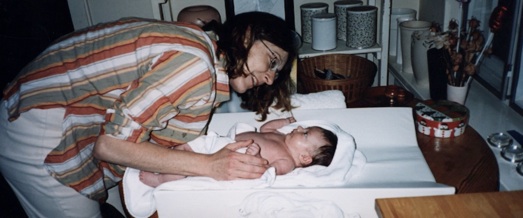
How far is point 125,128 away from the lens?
898 mm

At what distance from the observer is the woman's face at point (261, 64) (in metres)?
1.05

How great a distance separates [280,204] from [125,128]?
1.44 feet

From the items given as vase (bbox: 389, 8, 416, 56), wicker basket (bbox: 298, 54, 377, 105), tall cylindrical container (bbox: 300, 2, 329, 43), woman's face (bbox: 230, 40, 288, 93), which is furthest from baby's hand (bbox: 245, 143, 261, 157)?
vase (bbox: 389, 8, 416, 56)

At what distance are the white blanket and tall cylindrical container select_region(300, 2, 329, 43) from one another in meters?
1.04

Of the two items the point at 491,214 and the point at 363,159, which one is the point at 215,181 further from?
the point at 491,214

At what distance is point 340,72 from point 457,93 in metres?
0.72

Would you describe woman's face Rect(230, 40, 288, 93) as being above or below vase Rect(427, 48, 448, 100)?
above

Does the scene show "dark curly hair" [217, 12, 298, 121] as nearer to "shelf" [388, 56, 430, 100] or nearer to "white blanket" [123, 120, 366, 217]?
"white blanket" [123, 120, 366, 217]

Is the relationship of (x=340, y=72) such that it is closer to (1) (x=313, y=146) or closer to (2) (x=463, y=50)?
(2) (x=463, y=50)

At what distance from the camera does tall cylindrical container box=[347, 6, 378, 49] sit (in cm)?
202

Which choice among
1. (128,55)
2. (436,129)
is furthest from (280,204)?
(436,129)

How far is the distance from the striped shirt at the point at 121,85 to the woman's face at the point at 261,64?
77 mm

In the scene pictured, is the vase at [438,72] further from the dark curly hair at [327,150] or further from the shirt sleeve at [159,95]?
the shirt sleeve at [159,95]

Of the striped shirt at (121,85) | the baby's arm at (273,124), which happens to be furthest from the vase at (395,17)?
the striped shirt at (121,85)
